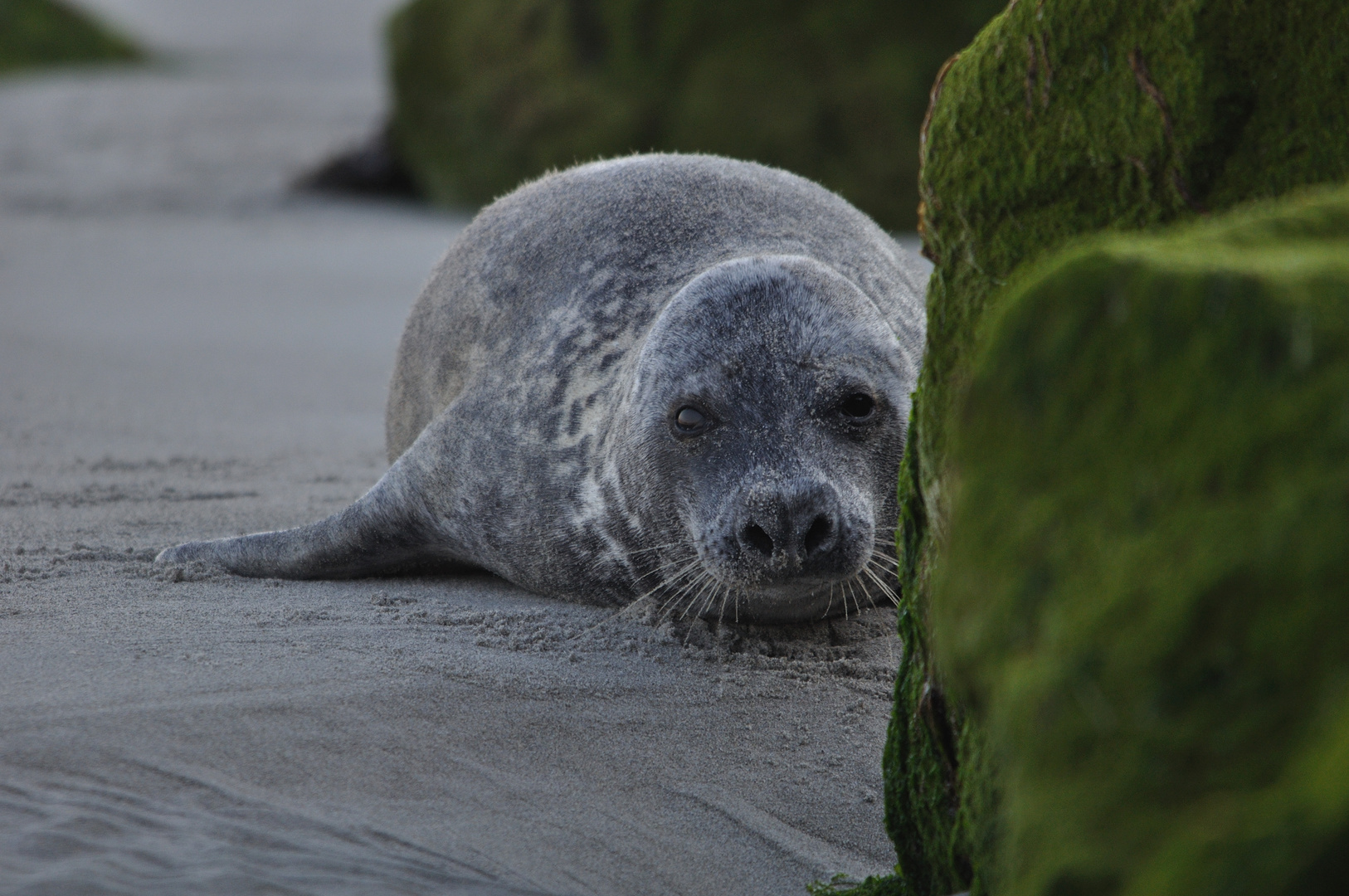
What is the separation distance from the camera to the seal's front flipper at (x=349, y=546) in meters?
3.94

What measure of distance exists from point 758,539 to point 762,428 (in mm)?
325

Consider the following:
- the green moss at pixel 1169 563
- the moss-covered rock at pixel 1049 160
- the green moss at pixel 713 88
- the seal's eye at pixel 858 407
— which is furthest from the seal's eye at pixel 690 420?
the green moss at pixel 713 88

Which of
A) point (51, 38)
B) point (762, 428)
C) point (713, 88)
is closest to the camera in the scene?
point (762, 428)

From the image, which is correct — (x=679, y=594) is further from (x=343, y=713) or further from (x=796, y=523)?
(x=343, y=713)

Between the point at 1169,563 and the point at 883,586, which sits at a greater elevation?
the point at 1169,563

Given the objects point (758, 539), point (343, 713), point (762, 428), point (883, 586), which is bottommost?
point (343, 713)

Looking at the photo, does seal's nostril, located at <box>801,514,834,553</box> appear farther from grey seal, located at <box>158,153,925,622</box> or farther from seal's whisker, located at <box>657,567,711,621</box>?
seal's whisker, located at <box>657,567,711,621</box>

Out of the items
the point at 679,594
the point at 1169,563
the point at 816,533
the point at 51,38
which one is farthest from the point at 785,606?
the point at 51,38

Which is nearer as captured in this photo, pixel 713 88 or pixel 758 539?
pixel 758 539

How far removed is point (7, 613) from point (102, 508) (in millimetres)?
1407

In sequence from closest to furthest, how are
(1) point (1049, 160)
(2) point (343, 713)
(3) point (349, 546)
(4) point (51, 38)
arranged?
(1) point (1049, 160) < (2) point (343, 713) < (3) point (349, 546) < (4) point (51, 38)

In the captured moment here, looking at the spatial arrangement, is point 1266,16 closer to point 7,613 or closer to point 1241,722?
point 1241,722

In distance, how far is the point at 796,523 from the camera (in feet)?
10.8

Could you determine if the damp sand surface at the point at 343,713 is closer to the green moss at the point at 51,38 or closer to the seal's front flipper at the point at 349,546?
the seal's front flipper at the point at 349,546
